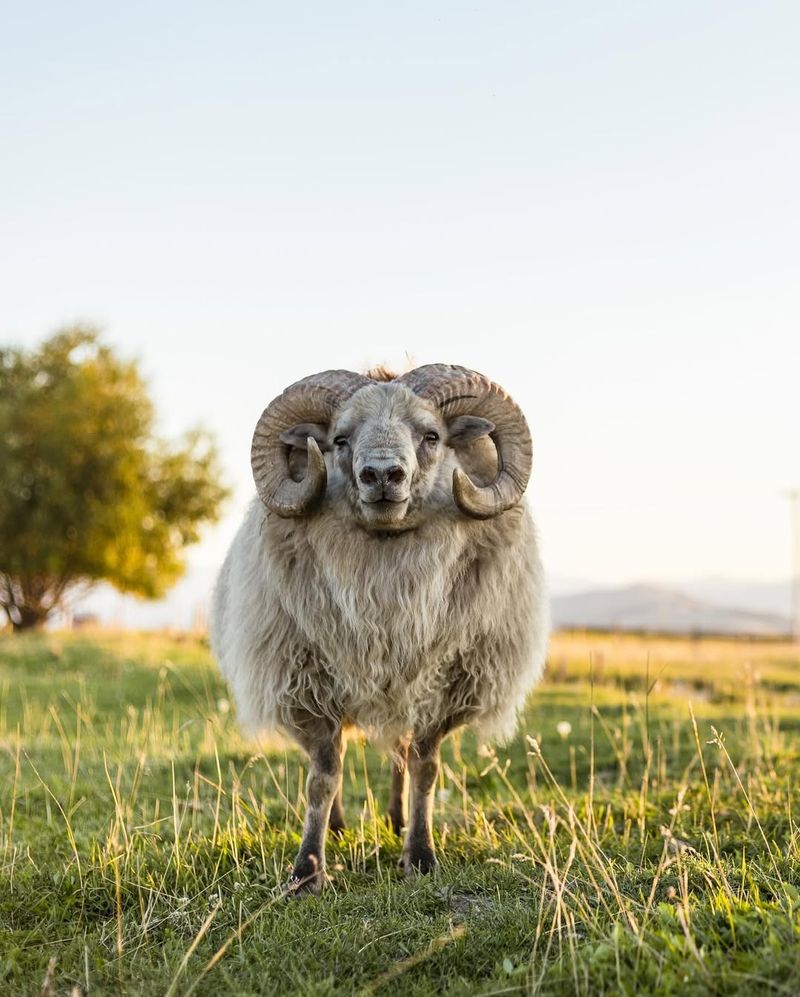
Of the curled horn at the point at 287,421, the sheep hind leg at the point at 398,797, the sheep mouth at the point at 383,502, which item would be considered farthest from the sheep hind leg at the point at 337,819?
the sheep mouth at the point at 383,502

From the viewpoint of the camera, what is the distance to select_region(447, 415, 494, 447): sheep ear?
6234 mm

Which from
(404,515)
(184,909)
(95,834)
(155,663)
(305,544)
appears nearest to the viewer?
(184,909)

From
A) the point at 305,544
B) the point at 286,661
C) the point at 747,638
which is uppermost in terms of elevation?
the point at 305,544

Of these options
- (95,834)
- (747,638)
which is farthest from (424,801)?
(747,638)

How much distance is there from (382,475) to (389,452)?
154mm

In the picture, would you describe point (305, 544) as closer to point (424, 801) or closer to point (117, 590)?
point (424, 801)

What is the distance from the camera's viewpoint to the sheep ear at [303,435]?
6.22 meters

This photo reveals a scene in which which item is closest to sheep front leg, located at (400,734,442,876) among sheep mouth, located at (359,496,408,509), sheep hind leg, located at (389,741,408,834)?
sheep hind leg, located at (389,741,408,834)

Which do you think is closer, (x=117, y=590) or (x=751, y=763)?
(x=751, y=763)

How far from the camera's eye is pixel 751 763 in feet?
29.6

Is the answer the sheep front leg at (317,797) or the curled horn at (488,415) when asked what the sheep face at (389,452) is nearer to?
the curled horn at (488,415)

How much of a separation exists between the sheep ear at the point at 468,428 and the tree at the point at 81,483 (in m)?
27.6

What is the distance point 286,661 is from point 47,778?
413 centimetres

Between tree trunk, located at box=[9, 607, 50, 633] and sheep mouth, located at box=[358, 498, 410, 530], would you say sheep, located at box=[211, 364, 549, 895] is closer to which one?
sheep mouth, located at box=[358, 498, 410, 530]
